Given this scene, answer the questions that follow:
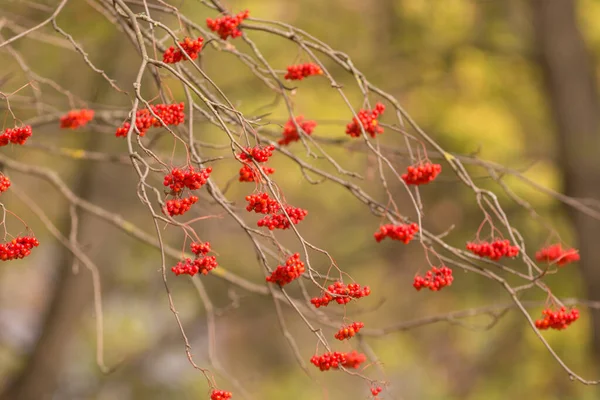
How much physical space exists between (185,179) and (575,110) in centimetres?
764

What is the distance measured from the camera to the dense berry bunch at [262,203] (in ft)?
8.85

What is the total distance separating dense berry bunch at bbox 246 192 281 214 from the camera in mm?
2697

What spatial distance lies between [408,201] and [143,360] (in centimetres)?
480

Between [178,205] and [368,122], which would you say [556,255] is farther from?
[178,205]

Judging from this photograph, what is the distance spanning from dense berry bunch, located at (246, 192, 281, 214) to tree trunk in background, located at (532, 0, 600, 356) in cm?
692

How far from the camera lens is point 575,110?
9.29 meters

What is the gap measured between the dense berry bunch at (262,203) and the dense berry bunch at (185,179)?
0.18 meters

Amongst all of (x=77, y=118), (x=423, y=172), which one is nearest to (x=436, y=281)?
(x=423, y=172)

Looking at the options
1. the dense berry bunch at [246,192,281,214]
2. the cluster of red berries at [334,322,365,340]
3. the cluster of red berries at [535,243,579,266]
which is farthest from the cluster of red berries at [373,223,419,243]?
the cluster of red berries at [535,243,579,266]

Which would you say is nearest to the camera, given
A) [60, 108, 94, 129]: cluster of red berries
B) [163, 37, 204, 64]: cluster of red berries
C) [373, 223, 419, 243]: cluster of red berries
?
[163, 37, 204, 64]: cluster of red berries

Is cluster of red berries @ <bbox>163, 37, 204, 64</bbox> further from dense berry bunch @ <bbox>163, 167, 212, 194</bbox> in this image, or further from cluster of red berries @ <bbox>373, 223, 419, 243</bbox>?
cluster of red berries @ <bbox>373, 223, 419, 243</bbox>

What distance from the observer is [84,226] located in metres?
8.68

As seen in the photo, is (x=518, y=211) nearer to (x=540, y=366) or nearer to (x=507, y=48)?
(x=507, y=48)

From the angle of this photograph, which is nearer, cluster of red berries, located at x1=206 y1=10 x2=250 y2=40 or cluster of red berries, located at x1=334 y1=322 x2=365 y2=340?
cluster of red berries, located at x1=334 y1=322 x2=365 y2=340
